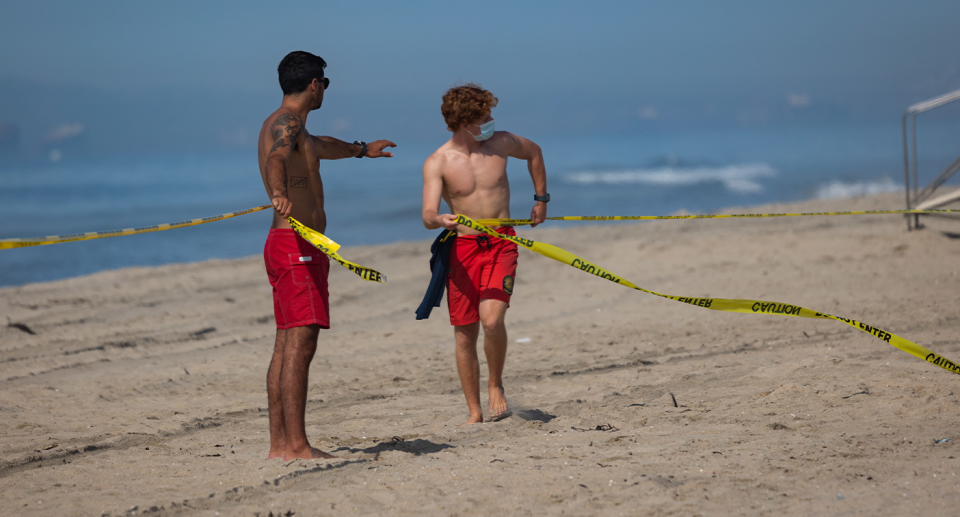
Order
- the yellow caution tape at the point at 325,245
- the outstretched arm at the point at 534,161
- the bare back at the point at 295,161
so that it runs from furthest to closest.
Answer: the outstretched arm at the point at 534,161, the bare back at the point at 295,161, the yellow caution tape at the point at 325,245

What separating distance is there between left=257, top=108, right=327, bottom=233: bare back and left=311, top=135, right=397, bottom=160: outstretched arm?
15 cm

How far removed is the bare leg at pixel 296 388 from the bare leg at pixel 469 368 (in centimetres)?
101

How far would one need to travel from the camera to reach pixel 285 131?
145 inches

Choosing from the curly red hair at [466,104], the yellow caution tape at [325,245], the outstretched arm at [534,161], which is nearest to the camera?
the yellow caution tape at [325,245]

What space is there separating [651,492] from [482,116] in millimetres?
2357

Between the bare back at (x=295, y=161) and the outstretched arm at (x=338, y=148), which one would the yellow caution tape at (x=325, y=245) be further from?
the outstretched arm at (x=338, y=148)

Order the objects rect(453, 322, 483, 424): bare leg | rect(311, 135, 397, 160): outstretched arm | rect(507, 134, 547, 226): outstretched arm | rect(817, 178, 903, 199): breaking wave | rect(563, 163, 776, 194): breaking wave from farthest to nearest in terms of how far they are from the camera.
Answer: rect(563, 163, 776, 194): breaking wave → rect(817, 178, 903, 199): breaking wave → rect(507, 134, 547, 226): outstretched arm → rect(453, 322, 483, 424): bare leg → rect(311, 135, 397, 160): outstretched arm

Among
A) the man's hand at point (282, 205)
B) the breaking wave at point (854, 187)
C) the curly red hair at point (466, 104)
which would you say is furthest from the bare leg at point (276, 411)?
the breaking wave at point (854, 187)

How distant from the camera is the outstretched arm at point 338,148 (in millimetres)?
4078

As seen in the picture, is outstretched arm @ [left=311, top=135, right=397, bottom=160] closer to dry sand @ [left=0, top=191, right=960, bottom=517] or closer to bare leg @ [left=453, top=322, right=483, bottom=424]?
bare leg @ [left=453, top=322, right=483, bottom=424]

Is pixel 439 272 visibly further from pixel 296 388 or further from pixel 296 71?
pixel 296 71

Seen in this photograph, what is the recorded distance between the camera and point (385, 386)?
18.7 feet

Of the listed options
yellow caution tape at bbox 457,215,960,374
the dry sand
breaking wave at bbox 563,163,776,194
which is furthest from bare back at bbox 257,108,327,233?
breaking wave at bbox 563,163,776,194

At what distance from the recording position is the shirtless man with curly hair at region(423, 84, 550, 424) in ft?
14.4
